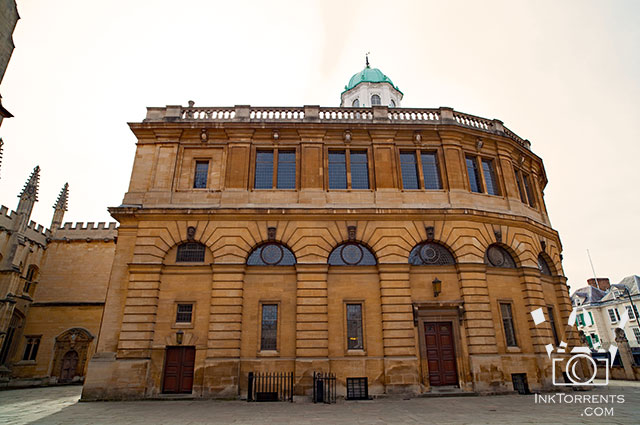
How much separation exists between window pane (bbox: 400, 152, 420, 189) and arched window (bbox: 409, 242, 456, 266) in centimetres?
323

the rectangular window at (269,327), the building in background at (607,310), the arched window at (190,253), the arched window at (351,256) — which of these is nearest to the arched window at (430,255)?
the arched window at (351,256)

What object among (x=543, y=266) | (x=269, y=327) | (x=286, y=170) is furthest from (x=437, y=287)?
(x=286, y=170)

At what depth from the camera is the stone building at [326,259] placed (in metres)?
14.8

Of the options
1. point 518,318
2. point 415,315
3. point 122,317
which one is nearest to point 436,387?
point 415,315

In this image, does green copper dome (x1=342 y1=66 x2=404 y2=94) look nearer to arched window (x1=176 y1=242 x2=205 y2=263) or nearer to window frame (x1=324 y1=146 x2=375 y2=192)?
window frame (x1=324 y1=146 x2=375 y2=192)

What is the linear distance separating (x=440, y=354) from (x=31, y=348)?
33568 millimetres

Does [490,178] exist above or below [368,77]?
below

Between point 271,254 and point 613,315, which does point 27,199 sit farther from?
point 613,315

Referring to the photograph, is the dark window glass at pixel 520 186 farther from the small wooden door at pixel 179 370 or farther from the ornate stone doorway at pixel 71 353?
the ornate stone doorway at pixel 71 353

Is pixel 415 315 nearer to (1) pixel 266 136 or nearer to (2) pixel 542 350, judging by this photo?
(2) pixel 542 350

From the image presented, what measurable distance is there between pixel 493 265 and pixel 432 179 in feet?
17.4

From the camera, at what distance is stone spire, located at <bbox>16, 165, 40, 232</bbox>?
31.2 metres

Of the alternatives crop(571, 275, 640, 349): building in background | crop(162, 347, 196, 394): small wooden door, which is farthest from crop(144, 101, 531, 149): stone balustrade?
crop(571, 275, 640, 349): building in background

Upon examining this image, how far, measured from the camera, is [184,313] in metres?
15.6
